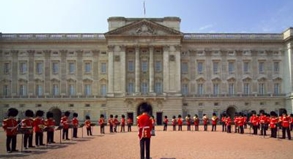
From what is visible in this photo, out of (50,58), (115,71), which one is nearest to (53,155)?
(115,71)

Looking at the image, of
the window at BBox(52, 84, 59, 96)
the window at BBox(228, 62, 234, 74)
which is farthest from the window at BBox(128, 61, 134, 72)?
the window at BBox(228, 62, 234, 74)

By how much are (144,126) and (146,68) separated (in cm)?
4260

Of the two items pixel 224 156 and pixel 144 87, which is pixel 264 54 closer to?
pixel 144 87

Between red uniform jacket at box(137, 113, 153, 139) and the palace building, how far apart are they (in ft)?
133

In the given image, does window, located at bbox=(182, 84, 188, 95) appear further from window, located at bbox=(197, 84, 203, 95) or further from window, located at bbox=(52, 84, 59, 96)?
window, located at bbox=(52, 84, 59, 96)

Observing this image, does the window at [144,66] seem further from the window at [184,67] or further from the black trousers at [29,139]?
the black trousers at [29,139]

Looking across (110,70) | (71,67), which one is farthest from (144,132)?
(71,67)

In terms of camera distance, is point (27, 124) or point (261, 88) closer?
point (27, 124)

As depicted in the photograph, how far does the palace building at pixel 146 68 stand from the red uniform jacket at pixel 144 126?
133 ft

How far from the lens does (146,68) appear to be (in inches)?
2201

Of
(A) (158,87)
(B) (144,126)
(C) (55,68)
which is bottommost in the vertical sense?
(B) (144,126)

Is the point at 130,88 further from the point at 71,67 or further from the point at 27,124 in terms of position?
the point at 27,124

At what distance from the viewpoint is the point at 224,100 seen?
56.0 m

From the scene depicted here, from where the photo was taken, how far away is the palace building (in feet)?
179
